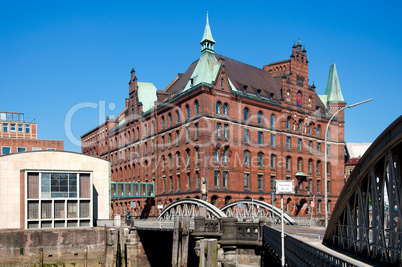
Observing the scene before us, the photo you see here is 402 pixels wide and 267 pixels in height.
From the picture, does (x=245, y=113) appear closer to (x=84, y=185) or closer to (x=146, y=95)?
(x=146, y=95)

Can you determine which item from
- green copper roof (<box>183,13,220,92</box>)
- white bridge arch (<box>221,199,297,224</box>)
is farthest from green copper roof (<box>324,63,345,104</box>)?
white bridge arch (<box>221,199,297,224</box>)

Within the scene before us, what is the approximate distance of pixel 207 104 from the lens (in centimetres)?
5703

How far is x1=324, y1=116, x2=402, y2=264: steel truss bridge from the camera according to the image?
13.0 m

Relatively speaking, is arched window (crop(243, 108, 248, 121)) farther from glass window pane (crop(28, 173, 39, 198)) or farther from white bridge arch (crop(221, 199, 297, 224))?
glass window pane (crop(28, 173, 39, 198))

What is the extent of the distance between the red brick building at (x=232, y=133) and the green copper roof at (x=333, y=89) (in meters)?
0.15

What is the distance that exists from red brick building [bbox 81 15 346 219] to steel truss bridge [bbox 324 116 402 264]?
39.7 m

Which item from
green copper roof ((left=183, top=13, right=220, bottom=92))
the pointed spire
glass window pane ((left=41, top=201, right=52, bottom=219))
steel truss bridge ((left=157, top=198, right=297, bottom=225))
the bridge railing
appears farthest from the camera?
the pointed spire

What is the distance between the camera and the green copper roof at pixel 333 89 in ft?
249

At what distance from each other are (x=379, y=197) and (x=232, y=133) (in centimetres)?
4485

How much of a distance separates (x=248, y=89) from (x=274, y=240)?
41.2 metres

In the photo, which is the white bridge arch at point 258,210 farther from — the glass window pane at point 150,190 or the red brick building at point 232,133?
the glass window pane at point 150,190

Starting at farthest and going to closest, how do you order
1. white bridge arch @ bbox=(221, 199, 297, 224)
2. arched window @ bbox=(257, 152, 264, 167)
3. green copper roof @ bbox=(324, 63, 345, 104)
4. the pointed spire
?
1. green copper roof @ bbox=(324, 63, 345, 104)
2. the pointed spire
3. arched window @ bbox=(257, 152, 264, 167)
4. white bridge arch @ bbox=(221, 199, 297, 224)

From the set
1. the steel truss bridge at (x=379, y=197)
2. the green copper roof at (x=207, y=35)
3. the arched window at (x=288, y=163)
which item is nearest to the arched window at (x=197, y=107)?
the green copper roof at (x=207, y=35)

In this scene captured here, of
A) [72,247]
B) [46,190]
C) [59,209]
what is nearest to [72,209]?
[59,209]
